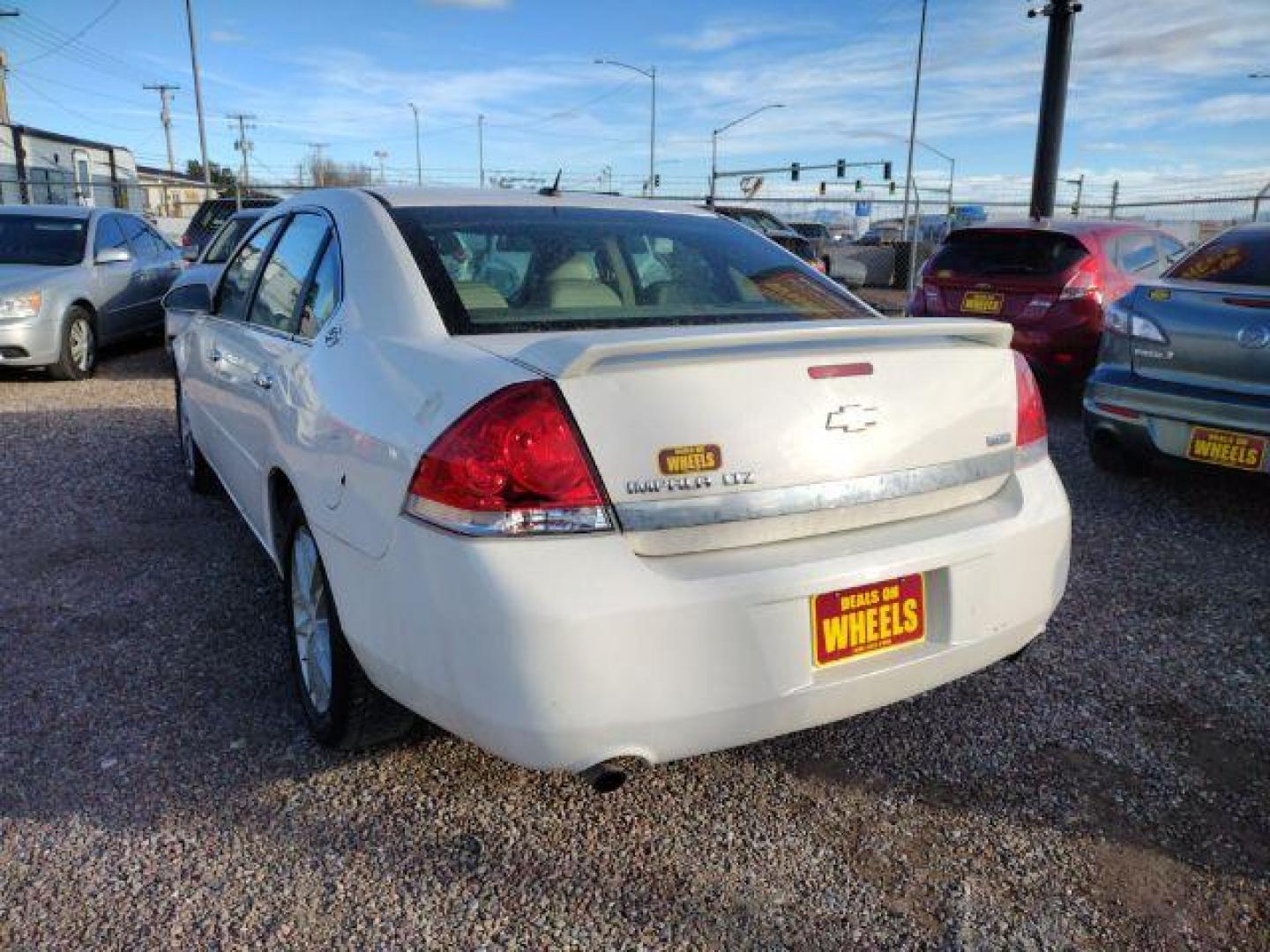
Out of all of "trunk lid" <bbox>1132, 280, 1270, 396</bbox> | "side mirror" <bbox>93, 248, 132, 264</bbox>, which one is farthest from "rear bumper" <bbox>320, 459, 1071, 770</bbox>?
"side mirror" <bbox>93, 248, 132, 264</bbox>

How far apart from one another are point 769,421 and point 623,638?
21.6 inches

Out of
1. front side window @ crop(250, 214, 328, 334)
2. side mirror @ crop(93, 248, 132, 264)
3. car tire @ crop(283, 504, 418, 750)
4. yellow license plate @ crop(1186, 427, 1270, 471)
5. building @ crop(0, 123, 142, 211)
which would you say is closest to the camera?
car tire @ crop(283, 504, 418, 750)

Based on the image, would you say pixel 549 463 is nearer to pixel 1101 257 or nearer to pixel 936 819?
pixel 936 819

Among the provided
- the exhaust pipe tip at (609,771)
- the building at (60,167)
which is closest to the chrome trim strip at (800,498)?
the exhaust pipe tip at (609,771)

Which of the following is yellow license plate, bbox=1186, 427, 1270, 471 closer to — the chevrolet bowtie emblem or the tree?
the chevrolet bowtie emblem

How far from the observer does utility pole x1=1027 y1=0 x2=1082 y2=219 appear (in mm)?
14195

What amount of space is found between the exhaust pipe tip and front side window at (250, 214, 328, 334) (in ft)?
5.71

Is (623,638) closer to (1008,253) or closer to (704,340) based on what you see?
(704,340)

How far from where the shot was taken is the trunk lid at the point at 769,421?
6.52ft

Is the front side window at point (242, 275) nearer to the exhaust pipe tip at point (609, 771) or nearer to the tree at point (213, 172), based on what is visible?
the exhaust pipe tip at point (609, 771)

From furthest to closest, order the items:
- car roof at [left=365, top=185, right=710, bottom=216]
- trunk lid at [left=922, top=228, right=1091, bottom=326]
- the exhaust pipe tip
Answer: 1. trunk lid at [left=922, top=228, right=1091, bottom=326]
2. car roof at [left=365, top=185, right=710, bottom=216]
3. the exhaust pipe tip

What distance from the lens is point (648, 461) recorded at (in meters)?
1.98

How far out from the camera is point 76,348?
345 inches

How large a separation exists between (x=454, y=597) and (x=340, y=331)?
100cm
